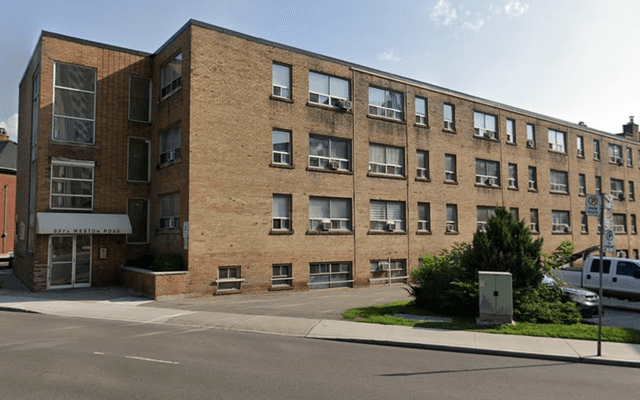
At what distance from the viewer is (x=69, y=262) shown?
21.3 m

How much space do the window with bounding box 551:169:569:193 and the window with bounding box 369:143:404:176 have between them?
606 inches

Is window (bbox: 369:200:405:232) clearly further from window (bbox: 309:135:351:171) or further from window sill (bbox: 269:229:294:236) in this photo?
window sill (bbox: 269:229:294:236)

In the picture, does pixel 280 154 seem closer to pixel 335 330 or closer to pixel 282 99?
pixel 282 99

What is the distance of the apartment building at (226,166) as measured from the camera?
20359 millimetres

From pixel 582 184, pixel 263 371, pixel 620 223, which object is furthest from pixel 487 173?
pixel 263 371

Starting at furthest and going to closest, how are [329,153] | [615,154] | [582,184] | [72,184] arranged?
1. [615,154]
2. [582,184]
3. [329,153]
4. [72,184]

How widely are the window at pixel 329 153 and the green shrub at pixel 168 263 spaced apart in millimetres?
7874

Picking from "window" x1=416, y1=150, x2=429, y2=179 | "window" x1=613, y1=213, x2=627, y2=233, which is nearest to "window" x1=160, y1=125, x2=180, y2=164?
"window" x1=416, y1=150, x2=429, y2=179

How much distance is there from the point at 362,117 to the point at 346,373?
18.7 m

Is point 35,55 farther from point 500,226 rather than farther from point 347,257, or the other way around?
point 500,226

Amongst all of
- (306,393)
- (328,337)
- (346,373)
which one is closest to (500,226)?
(328,337)

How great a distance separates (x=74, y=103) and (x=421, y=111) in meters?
18.4

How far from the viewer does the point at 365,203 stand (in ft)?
81.7

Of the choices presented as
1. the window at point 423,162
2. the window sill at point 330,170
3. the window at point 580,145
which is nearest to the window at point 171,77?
the window sill at point 330,170
